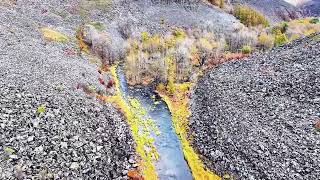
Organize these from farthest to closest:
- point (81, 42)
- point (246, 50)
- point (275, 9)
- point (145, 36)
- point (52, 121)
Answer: point (275, 9), point (145, 36), point (246, 50), point (81, 42), point (52, 121)

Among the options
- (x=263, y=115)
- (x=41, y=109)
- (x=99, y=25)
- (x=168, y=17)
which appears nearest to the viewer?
(x=41, y=109)

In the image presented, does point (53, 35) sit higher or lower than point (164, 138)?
higher

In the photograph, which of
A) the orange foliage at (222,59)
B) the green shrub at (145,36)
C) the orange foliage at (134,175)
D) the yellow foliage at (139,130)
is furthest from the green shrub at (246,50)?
the orange foliage at (134,175)

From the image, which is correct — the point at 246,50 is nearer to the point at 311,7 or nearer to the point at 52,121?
the point at 52,121

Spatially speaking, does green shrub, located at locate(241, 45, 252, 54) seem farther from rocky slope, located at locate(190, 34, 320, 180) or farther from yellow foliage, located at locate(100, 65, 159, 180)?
yellow foliage, located at locate(100, 65, 159, 180)

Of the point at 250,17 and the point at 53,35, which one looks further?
the point at 250,17

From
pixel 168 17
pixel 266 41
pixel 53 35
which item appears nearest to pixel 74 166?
pixel 53 35

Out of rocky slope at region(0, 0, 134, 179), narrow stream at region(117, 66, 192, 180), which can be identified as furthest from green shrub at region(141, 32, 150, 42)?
rocky slope at region(0, 0, 134, 179)

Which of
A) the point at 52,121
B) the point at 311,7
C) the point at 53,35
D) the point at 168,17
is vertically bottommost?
the point at 52,121
